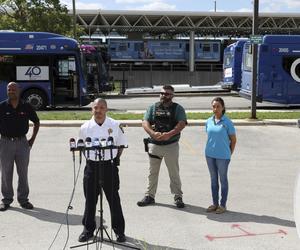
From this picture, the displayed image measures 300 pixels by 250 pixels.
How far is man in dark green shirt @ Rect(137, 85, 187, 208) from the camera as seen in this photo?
7273 millimetres

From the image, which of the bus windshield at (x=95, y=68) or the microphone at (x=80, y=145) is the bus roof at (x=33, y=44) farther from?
the microphone at (x=80, y=145)

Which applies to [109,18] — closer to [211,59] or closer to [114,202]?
[211,59]

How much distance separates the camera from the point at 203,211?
7.44 meters

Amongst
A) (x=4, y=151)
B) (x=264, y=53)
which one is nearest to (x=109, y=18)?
(x=264, y=53)

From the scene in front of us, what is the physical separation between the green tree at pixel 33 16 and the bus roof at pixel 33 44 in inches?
421

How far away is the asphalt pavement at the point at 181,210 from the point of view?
6.13 metres

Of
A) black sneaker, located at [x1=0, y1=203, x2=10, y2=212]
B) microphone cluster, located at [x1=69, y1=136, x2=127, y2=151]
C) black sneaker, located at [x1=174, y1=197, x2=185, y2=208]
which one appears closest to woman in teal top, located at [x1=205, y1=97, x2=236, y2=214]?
black sneaker, located at [x1=174, y1=197, x2=185, y2=208]

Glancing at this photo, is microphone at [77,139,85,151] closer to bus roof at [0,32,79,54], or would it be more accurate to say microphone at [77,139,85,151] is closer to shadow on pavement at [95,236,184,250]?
shadow on pavement at [95,236,184,250]

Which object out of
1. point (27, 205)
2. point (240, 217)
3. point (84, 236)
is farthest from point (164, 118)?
point (27, 205)

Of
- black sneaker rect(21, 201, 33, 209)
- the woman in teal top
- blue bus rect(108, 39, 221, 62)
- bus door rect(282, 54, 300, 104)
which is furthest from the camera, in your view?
blue bus rect(108, 39, 221, 62)

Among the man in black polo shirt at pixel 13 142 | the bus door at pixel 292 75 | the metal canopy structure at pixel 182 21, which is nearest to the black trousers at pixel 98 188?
the man in black polo shirt at pixel 13 142

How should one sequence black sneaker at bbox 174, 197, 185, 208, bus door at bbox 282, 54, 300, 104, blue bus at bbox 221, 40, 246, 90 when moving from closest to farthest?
1. black sneaker at bbox 174, 197, 185, 208
2. bus door at bbox 282, 54, 300, 104
3. blue bus at bbox 221, 40, 246, 90

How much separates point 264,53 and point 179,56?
110 ft

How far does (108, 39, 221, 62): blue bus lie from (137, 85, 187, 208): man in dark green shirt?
154 ft
